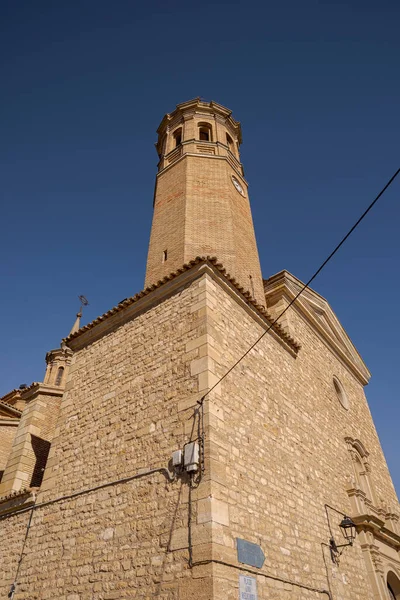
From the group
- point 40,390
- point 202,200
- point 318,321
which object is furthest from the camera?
point 318,321

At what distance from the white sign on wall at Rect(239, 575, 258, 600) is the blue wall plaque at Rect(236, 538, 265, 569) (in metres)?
0.17

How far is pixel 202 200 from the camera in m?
11.9

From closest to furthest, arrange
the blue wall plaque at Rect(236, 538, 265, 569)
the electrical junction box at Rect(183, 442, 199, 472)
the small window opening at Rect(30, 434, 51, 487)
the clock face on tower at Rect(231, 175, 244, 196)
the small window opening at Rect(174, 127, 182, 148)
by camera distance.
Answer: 1. the blue wall plaque at Rect(236, 538, 265, 569)
2. the electrical junction box at Rect(183, 442, 199, 472)
3. the small window opening at Rect(30, 434, 51, 487)
4. the clock face on tower at Rect(231, 175, 244, 196)
5. the small window opening at Rect(174, 127, 182, 148)

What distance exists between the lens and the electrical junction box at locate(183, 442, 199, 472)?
5594 mm

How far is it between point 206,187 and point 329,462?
26.0 ft

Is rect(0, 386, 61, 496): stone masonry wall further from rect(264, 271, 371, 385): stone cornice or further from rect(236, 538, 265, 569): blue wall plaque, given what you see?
rect(264, 271, 371, 385): stone cornice

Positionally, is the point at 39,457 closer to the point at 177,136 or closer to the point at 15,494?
the point at 15,494

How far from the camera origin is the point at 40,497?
25.0ft

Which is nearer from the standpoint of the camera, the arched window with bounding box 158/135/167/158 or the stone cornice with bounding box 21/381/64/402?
the stone cornice with bounding box 21/381/64/402

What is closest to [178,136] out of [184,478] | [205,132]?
[205,132]

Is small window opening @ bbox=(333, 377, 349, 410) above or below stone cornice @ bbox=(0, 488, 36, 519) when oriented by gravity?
above

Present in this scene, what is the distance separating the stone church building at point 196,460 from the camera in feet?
18.1

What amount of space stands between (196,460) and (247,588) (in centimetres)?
158

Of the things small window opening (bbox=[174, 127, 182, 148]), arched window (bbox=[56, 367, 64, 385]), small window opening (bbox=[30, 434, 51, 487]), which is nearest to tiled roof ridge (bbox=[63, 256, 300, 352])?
small window opening (bbox=[30, 434, 51, 487])
